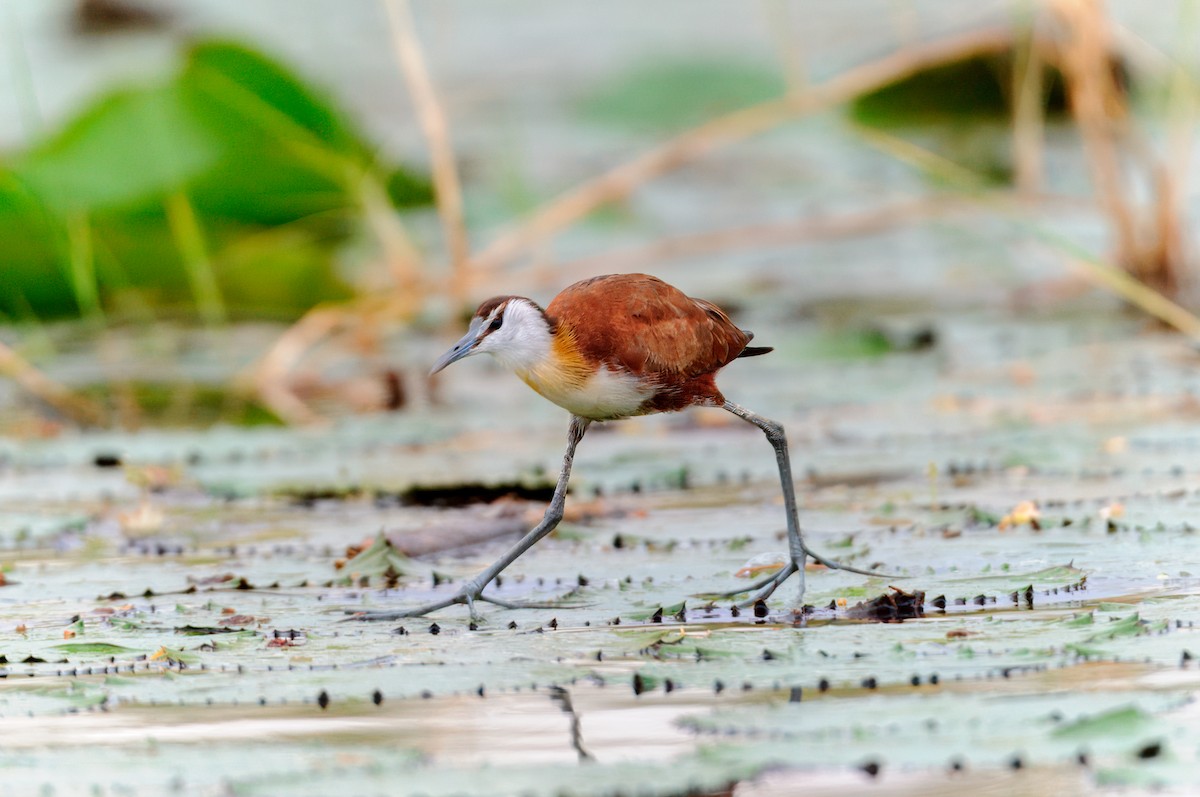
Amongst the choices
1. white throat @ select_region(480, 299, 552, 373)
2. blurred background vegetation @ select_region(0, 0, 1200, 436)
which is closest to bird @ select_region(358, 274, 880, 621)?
white throat @ select_region(480, 299, 552, 373)

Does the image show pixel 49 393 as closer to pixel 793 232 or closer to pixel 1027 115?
pixel 793 232

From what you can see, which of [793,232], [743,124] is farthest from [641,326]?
[793,232]

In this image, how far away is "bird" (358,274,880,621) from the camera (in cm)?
342

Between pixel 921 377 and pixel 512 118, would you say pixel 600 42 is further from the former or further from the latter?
pixel 921 377

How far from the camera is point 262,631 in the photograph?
10.6 feet

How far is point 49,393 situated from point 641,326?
3.67 m

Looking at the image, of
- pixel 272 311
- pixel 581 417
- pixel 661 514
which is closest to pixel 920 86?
pixel 272 311

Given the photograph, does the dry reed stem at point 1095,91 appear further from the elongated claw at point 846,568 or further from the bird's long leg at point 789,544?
the elongated claw at point 846,568

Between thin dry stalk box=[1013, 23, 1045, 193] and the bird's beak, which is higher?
thin dry stalk box=[1013, 23, 1045, 193]

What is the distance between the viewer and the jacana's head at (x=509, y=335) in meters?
3.42

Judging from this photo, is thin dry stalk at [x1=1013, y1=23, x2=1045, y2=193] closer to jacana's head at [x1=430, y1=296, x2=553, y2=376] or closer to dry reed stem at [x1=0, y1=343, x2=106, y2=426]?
dry reed stem at [x1=0, y1=343, x2=106, y2=426]

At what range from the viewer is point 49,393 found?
21.2ft

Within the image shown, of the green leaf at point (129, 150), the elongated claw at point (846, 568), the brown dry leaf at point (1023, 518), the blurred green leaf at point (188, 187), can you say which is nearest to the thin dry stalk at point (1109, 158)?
the blurred green leaf at point (188, 187)

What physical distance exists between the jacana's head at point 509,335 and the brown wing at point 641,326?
0.07 m
